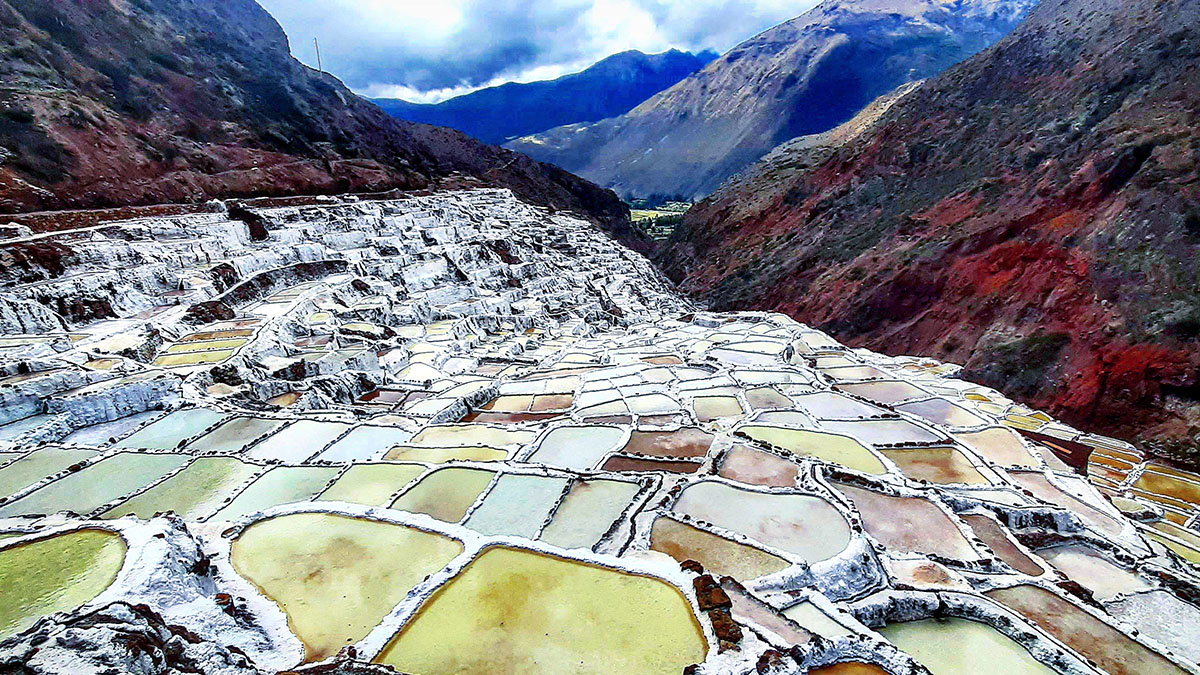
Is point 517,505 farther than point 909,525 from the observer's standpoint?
No

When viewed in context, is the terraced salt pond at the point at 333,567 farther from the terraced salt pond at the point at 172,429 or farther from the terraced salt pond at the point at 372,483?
the terraced salt pond at the point at 172,429

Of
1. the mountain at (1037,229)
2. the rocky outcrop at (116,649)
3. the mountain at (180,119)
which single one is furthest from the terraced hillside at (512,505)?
the mountain at (180,119)

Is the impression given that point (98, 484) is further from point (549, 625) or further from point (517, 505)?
point (549, 625)

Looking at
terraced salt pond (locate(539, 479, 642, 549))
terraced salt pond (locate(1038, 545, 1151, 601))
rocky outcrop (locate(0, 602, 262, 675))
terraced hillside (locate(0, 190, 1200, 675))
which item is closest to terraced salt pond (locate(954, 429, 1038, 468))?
terraced hillside (locate(0, 190, 1200, 675))

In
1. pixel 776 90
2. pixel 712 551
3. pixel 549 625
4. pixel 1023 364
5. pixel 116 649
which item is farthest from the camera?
pixel 776 90

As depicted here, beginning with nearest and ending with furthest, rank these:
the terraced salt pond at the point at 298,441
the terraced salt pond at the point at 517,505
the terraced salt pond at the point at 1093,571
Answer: the terraced salt pond at the point at 517,505 → the terraced salt pond at the point at 1093,571 → the terraced salt pond at the point at 298,441

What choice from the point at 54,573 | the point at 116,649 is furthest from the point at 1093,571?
the point at 54,573

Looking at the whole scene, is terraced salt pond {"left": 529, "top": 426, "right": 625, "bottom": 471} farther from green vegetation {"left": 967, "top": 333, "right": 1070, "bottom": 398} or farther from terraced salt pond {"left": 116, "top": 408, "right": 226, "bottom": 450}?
green vegetation {"left": 967, "top": 333, "right": 1070, "bottom": 398}

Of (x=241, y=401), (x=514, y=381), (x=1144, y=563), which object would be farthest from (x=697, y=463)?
(x=241, y=401)
